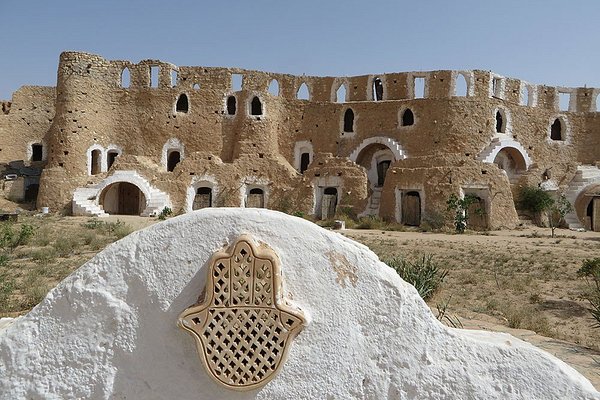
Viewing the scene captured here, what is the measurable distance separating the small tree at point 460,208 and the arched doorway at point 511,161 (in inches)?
323

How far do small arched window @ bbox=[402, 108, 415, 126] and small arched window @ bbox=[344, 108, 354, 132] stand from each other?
314 centimetres

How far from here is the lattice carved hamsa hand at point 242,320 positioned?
2.61 meters

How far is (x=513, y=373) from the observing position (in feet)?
8.80

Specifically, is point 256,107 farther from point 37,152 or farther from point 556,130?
point 556,130

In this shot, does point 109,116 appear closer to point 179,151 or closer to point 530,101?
point 179,151

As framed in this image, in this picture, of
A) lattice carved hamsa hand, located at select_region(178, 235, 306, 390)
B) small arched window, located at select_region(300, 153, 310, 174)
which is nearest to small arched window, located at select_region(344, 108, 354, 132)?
small arched window, located at select_region(300, 153, 310, 174)

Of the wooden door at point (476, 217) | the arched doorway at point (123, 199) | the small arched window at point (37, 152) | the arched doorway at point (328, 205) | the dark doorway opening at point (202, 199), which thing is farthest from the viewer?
the small arched window at point (37, 152)

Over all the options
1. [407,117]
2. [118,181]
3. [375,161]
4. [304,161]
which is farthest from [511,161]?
[118,181]

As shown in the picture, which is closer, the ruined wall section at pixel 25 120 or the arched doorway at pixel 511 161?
the arched doorway at pixel 511 161

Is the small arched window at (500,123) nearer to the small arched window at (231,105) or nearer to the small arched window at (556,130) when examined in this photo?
the small arched window at (556,130)

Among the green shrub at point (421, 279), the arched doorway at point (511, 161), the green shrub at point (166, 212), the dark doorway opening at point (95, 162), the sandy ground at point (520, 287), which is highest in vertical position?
the arched doorway at point (511, 161)

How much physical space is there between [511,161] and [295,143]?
13294mm

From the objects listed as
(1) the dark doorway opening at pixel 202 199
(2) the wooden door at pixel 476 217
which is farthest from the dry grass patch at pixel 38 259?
(2) the wooden door at pixel 476 217

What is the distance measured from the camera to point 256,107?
1103 inches
